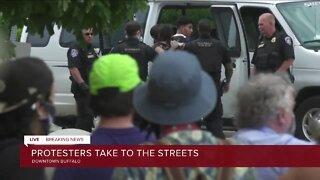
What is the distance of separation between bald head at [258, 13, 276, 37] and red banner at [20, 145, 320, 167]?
5.78m

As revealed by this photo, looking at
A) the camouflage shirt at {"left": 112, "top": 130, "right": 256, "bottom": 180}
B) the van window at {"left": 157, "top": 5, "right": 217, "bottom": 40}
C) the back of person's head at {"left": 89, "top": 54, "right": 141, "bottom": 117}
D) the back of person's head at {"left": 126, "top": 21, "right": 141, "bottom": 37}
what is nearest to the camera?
the camouflage shirt at {"left": 112, "top": 130, "right": 256, "bottom": 180}

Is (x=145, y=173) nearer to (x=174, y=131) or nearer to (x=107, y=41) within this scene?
(x=174, y=131)

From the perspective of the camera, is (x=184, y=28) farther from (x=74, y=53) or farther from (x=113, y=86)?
(x=113, y=86)

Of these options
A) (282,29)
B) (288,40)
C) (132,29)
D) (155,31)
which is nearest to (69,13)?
(132,29)

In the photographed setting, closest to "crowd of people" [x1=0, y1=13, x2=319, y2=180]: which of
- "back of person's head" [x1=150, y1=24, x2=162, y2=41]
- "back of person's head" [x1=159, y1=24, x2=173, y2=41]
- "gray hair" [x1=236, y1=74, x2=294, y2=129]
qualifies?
"gray hair" [x1=236, y1=74, x2=294, y2=129]

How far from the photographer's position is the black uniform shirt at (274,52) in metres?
9.02

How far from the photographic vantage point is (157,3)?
10031 mm

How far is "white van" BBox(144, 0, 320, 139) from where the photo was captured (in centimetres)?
961

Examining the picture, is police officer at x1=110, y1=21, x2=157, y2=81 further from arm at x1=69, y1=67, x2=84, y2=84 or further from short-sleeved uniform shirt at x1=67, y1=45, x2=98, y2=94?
arm at x1=69, y1=67, x2=84, y2=84

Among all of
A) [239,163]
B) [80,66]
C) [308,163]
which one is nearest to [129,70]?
[239,163]

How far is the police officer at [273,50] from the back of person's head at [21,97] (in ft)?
21.0

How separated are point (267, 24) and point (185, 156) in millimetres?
6660

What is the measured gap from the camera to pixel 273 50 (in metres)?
9.04

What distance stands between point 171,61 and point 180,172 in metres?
0.38
